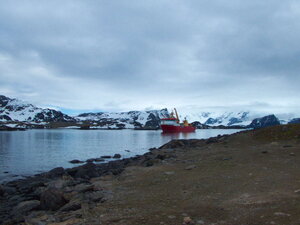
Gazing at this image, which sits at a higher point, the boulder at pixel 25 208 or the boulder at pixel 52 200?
the boulder at pixel 52 200

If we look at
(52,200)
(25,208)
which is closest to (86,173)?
(25,208)

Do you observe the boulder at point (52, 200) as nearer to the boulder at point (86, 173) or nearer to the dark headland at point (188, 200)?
the dark headland at point (188, 200)

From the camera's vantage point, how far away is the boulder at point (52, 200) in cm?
1155

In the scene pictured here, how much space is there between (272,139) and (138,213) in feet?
79.6

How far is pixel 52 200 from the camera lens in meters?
11.7

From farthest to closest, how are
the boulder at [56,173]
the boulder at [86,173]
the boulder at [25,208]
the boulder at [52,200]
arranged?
1. the boulder at [56,173]
2. the boulder at [86,173]
3. the boulder at [25,208]
4. the boulder at [52,200]

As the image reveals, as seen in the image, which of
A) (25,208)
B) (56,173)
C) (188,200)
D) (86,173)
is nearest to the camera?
(188,200)

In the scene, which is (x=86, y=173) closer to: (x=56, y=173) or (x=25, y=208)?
(x=56, y=173)

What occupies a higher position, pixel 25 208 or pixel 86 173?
pixel 25 208

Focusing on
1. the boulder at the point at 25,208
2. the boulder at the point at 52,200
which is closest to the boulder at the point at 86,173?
the boulder at the point at 25,208

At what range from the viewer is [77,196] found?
12.3m

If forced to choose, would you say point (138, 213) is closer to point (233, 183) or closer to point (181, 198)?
point (181, 198)

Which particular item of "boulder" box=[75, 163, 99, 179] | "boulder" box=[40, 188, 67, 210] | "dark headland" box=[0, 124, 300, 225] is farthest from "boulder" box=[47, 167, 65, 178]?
"boulder" box=[40, 188, 67, 210]

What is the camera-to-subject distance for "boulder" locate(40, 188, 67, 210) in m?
11.6
